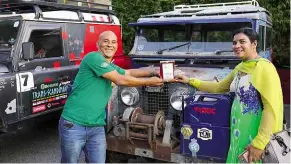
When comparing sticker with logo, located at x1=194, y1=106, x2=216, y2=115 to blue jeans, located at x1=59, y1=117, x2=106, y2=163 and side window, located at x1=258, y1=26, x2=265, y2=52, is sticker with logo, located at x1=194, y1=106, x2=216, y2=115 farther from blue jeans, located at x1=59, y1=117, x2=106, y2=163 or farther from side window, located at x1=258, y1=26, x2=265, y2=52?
side window, located at x1=258, y1=26, x2=265, y2=52

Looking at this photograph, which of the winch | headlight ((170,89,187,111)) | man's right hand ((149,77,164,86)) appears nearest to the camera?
man's right hand ((149,77,164,86))

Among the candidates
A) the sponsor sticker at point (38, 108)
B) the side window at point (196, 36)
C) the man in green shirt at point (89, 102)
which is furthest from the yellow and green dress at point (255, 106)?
the sponsor sticker at point (38, 108)

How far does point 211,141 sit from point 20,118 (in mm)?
2561

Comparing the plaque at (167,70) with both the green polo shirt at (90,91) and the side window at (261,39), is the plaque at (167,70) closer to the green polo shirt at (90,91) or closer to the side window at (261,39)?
the green polo shirt at (90,91)

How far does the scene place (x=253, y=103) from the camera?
232 cm

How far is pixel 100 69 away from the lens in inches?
105

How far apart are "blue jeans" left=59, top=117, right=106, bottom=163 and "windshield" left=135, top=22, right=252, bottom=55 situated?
7.34 feet

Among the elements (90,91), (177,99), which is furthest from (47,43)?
(90,91)

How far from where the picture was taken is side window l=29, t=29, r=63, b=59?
4.88 m

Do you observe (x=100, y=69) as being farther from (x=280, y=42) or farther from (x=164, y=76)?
(x=280, y=42)

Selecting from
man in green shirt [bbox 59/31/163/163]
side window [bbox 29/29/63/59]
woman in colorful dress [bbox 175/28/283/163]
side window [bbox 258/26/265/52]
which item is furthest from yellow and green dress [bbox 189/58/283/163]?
side window [bbox 29/29/63/59]

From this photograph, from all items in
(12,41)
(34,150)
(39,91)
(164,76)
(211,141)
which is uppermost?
(12,41)

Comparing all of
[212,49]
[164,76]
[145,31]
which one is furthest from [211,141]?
[145,31]

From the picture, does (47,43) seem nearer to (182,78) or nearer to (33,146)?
(33,146)
